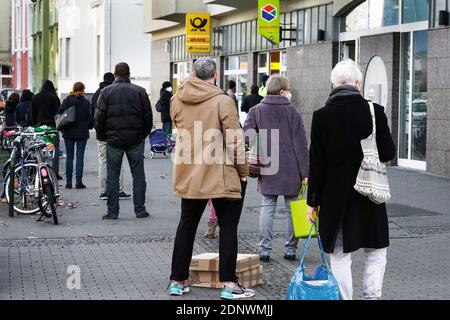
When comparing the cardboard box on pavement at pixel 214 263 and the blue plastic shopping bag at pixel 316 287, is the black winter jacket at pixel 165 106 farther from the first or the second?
the blue plastic shopping bag at pixel 316 287

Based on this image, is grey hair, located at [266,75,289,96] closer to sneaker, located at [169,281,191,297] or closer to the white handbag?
sneaker, located at [169,281,191,297]

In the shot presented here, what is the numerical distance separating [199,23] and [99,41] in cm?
1552

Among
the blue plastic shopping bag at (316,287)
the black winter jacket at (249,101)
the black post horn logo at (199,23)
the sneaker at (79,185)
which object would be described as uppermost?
the black post horn logo at (199,23)

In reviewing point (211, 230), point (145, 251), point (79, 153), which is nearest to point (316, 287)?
point (145, 251)

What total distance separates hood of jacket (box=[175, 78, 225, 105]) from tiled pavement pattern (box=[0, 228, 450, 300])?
156 cm

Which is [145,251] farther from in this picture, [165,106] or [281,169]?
[165,106]

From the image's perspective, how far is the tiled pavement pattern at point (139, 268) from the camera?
823cm

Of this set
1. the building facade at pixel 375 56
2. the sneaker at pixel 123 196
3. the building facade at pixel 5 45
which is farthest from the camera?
the building facade at pixel 5 45

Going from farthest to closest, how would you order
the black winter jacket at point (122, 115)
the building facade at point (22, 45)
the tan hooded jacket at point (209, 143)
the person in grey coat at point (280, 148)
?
the building facade at point (22, 45)
the black winter jacket at point (122, 115)
the person in grey coat at point (280, 148)
the tan hooded jacket at point (209, 143)

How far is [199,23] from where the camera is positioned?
33438mm

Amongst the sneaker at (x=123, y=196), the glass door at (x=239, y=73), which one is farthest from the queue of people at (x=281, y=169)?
the glass door at (x=239, y=73)

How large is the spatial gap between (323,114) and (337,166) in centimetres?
37

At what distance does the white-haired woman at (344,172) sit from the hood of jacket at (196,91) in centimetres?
111
